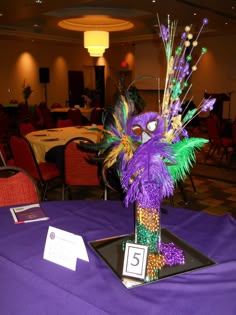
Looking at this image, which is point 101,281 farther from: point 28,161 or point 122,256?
point 28,161

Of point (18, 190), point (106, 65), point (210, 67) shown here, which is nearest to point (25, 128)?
point (18, 190)

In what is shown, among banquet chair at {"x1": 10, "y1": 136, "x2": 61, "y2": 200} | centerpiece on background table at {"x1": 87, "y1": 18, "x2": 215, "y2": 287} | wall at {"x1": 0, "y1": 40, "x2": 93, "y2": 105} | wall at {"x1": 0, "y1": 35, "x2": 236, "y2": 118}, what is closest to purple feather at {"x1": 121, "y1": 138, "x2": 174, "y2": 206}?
centerpiece on background table at {"x1": 87, "y1": 18, "x2": 215, "y2": 287}

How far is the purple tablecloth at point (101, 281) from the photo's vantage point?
1170 mm

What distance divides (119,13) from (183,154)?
807cm

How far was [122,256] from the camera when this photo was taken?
1.51 meters

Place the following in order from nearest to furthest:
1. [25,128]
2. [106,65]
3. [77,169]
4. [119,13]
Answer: [77,169], [25,128], [119,13], [106,65]

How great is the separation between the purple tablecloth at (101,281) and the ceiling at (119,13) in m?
6.14

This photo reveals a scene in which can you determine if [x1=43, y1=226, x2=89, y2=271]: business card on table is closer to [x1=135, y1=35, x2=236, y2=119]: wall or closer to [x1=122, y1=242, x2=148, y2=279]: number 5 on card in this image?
[x1=122, y1=242, x2=148, y2=279]: number 5 on card

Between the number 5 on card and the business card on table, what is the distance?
8.3 inches

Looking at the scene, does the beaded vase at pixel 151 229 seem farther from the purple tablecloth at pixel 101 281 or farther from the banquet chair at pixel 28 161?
the banquet chair at pixel 28 161

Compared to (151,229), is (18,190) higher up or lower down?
lower down

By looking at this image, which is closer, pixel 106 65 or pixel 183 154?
pixel 183 154

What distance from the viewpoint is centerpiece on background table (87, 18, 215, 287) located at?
132cm

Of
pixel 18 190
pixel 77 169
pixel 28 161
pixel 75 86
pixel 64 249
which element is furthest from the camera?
pixel 75 86
